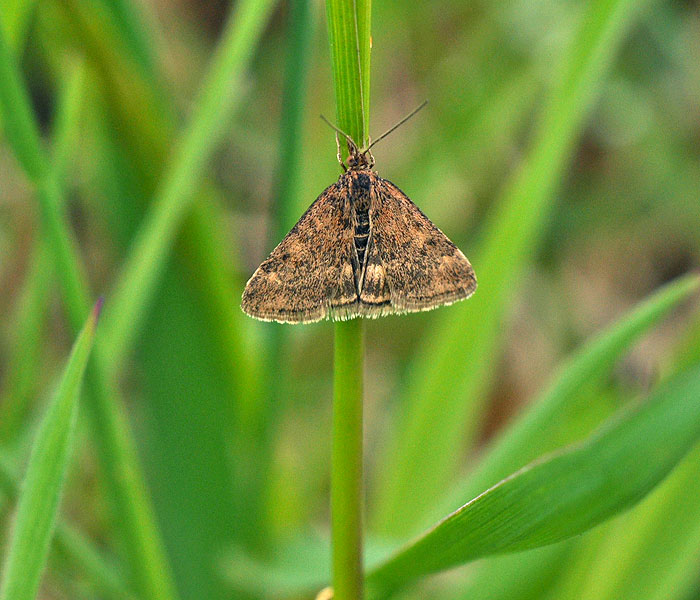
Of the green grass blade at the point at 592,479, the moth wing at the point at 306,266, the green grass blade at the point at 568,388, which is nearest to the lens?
the green grass blade at the point at 592,479

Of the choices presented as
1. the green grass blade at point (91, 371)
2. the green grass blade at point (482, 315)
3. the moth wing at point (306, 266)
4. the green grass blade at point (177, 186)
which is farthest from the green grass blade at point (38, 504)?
the green grass blade at point (482, 315)

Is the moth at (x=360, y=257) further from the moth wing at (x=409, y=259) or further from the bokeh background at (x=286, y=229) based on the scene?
the bokeh background at (x=286, y=229)

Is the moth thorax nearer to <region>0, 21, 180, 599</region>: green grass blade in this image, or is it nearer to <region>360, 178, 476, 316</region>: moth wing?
<region>360, 178, 476, 316</region>: moth wing

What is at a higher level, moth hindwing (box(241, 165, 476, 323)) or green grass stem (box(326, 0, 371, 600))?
moth hindwing (box(241, 165, 476, 323))

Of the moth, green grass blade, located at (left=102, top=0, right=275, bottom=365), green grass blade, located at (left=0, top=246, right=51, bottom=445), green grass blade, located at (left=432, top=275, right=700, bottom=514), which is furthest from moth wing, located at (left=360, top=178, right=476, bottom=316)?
green grass blade, located at (left=0, top=246, right=51, bottom=445)

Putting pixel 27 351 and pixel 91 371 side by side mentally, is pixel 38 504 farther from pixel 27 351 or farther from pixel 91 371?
pixel 27 351

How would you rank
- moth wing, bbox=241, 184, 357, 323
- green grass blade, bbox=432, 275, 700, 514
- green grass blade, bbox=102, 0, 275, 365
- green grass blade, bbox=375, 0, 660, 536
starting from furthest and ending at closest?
green grass blade, bbox=375, 0, 660, 536 → green grass blade, bbox=102, 0, 275, 365 → moth wing, bbox=241, 184, 357, 323 → green grass blade, bbox=432, 275, 700, 514

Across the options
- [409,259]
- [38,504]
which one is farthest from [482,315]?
[38,504]
